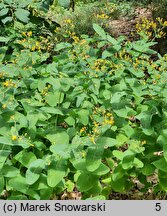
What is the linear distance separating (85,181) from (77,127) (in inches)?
17.2

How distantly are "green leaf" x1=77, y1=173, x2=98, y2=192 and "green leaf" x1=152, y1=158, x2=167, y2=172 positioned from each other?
1.04ft

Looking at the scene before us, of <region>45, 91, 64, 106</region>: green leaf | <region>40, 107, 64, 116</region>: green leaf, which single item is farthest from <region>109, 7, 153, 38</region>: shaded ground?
<region>40, 107, 64, 116</region>: green leaf

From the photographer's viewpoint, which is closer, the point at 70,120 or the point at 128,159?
the point at 128,159

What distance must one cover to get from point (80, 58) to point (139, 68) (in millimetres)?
407

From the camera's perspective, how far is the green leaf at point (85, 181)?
195cm

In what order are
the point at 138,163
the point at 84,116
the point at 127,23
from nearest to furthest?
the point at 138,163
the point at 84,116
the point at 127,23

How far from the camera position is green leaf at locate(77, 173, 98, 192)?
1.95m

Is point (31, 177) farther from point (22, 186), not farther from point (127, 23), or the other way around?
point (127, 23)

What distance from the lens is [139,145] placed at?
2061mm

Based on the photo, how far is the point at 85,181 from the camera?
1958 millimetres

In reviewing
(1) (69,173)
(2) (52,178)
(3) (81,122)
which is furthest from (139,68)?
(2) (52,178)

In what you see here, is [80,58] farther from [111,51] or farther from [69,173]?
[69,173]

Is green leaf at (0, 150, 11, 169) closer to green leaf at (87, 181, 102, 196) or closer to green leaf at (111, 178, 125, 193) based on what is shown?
green leaf at (87, 181, 102, 196)

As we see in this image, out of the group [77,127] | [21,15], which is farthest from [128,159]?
[21,15]
